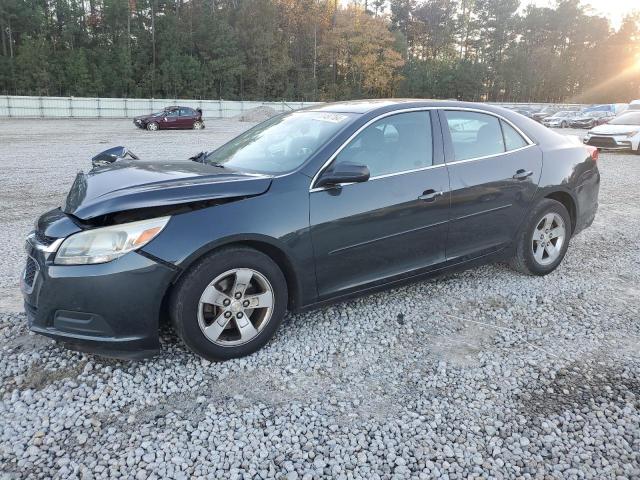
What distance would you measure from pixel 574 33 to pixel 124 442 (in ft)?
303

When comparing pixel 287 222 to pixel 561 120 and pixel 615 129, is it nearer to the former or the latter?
pixel 615 129

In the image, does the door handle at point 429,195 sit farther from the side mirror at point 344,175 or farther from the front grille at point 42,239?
the front grille at point 42,239

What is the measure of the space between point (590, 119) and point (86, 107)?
3448 cm

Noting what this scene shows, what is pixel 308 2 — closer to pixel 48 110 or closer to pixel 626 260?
pixel 48 110

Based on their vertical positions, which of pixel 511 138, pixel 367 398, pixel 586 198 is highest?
pixel 511 138

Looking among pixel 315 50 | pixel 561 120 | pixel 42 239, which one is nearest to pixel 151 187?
pixel 42 239

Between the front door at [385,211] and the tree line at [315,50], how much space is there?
2160 inches

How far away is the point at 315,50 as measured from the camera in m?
67.4

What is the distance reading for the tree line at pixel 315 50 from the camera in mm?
54344

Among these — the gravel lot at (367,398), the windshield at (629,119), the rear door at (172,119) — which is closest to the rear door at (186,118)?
the rear door at (172,119)

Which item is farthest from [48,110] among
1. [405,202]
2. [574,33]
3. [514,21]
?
[574,33]

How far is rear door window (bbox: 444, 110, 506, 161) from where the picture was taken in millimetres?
4203

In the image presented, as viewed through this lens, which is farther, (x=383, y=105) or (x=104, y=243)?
(x=383, y=105)

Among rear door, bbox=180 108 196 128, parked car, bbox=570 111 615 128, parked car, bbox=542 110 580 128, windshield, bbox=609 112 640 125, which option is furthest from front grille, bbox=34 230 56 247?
parked car, bbox=542 110 580 128
